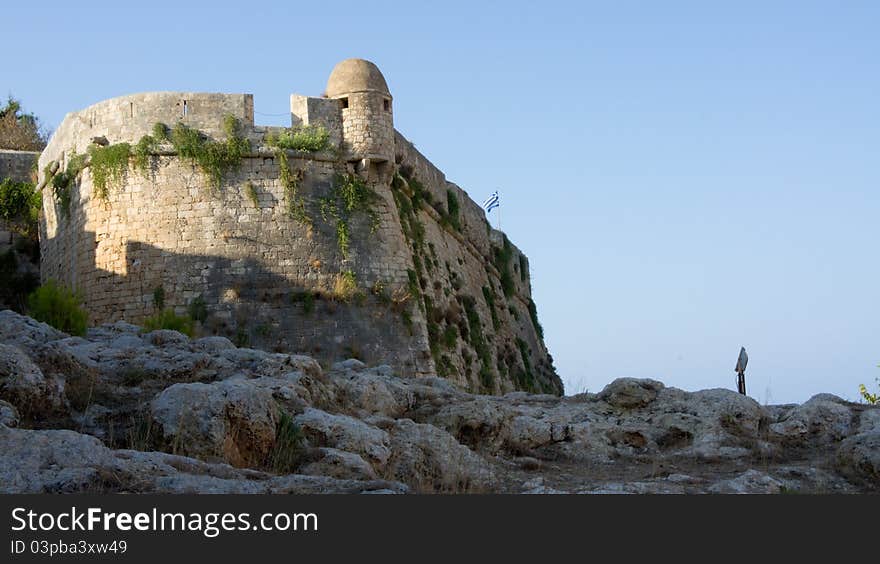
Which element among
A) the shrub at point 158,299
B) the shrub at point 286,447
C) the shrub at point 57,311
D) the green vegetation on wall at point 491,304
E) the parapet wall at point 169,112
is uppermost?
the parapet wall at point 169,112

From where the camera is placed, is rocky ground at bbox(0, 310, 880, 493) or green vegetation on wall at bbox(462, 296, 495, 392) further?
green vegetation on wall at bbox(462, 296, 495, 392)

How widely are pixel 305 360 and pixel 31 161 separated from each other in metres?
15.3

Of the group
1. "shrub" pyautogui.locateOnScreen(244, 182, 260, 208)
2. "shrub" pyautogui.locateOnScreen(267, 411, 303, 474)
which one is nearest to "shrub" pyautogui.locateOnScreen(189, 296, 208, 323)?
"shrub" pyautogui.locateOnScreen(244, 182, 260, 208)

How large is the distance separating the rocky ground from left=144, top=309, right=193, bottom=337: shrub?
434 centimetres

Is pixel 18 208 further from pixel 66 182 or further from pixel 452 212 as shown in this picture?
pixel 452 212

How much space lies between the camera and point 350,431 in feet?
26.5

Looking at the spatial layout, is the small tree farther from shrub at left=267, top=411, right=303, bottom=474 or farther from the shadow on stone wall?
Answer: shrub at left=267, top=411, right=303, bottom=474

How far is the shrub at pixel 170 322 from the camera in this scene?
52.0 feet

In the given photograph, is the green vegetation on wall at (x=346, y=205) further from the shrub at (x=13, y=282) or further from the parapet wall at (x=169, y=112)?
the shrub at (x=13, y=282)

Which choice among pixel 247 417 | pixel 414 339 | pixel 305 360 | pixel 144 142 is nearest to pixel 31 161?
pixel 144 142

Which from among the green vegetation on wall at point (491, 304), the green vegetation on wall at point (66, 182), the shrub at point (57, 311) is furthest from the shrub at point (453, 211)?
the shrub at point (57, 311)

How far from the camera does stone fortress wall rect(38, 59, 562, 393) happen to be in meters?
18.9

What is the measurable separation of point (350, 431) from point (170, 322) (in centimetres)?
884

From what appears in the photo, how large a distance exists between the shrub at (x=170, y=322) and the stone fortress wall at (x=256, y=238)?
435mm
